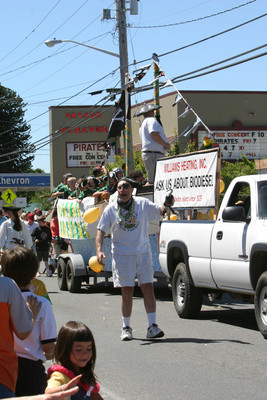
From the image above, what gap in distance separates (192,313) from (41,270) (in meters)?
13.2

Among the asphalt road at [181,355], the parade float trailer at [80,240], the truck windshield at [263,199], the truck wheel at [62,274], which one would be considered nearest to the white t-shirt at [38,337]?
the asphalt road at [181,355]

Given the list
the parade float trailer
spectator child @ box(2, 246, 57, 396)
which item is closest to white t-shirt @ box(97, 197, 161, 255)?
the parade float trailer

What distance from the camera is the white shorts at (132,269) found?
942 cm

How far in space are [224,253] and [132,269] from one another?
128 cm

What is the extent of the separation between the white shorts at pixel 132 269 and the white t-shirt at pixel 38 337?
4.88 metres

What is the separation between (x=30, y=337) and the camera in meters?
4.48

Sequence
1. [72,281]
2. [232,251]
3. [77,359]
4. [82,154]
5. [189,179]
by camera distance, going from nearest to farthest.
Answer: [77,359] < [232,251] < [189,179] < [72,281] < [82,154]

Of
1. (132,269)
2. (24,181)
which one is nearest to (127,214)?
(132,269)

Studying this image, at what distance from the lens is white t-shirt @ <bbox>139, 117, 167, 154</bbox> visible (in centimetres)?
1432

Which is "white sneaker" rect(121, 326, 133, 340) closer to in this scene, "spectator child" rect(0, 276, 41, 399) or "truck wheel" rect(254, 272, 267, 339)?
"truck wheel" rect(254, 272, 267, 339)

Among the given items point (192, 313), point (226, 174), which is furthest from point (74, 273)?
point (226, 174)

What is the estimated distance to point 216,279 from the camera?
9984mm

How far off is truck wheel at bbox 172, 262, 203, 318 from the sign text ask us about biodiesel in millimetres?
1051

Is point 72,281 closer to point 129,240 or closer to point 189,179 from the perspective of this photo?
point 189,179
